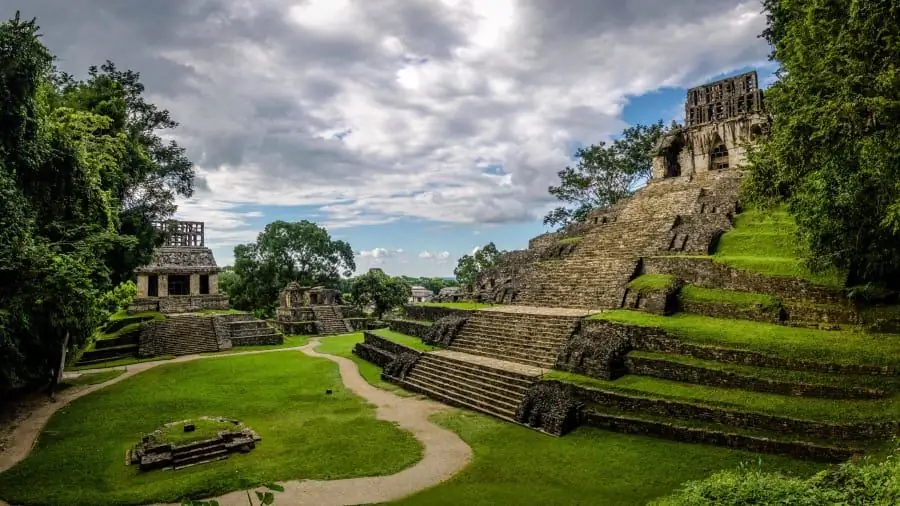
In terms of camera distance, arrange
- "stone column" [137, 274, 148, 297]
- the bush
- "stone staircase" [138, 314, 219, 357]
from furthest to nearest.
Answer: "stone column" [137, 274, 148, 297], "stone staircase" [138, 314, 219, 357], the bush

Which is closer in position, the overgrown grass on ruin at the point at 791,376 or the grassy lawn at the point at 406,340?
the overgrown grass on ruin at the point at 791,376

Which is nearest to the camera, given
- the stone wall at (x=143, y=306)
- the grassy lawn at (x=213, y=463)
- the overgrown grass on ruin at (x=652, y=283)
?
the grassy lawn at (x=213, y=463)

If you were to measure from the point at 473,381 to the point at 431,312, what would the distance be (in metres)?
7.51

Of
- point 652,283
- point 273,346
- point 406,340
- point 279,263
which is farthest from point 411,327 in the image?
point 279,263

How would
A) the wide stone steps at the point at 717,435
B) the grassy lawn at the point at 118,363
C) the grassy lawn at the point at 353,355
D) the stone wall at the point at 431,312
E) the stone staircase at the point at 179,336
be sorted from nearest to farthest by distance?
the wide stone steps at the point at 717,435 < the grassy lawn at the point at 353,355 < the stone wall at the point at 431,312 < the grassy lawn at the point at 118,363 < the stone staircase at the point at 179,336

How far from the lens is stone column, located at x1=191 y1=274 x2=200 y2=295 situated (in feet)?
104

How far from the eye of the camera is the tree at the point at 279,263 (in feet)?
144

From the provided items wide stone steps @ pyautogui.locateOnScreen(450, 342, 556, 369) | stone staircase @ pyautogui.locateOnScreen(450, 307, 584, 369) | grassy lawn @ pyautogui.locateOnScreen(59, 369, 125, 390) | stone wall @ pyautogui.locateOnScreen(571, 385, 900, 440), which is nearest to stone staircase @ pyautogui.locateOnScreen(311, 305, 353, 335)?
grassy lawn @ pyautogui.locateOnScreen(59, 369, 125, 390)

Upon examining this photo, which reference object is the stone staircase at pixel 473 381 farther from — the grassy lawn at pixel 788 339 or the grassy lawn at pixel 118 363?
the grassy lawn at pixel 118 363

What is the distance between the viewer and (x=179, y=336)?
25.8 metres

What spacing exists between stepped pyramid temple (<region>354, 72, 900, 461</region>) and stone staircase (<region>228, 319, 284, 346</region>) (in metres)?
8.30

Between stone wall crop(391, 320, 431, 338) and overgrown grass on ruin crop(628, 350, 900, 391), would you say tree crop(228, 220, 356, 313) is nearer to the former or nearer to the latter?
stone wall crop(391, 320, 431, 338)

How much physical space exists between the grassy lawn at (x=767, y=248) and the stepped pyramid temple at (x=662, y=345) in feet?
0.54

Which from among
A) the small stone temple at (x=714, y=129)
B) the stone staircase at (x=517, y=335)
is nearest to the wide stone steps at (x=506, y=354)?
the stone staircase at (x=517, y=335)
